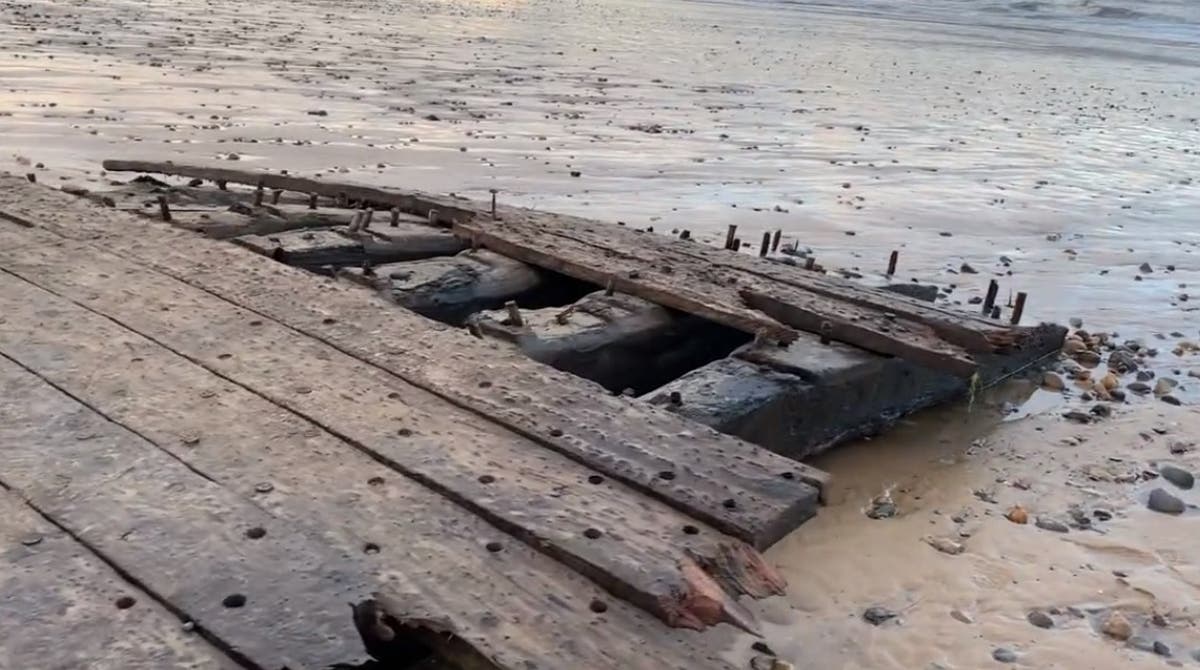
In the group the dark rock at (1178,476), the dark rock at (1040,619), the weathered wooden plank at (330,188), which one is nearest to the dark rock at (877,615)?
the dark rock at (1040,619)

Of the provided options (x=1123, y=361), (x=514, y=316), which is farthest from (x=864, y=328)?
(x=1123, y=361)

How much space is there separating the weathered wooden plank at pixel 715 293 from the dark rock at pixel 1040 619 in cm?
105

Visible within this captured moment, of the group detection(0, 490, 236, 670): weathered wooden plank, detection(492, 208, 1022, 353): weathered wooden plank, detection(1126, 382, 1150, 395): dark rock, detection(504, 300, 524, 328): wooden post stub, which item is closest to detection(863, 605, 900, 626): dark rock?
detection(492, 208, 1022, 353): weathered wooden plank

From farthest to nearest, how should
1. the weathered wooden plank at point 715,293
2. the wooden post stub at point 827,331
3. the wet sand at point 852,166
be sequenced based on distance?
1. the wooden post stub at point 827,331
2. the weathered wooden plank at point 715,293
3. the wet sand at point 852,166

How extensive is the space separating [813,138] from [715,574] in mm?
11745

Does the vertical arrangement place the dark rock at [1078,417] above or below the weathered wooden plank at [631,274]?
below

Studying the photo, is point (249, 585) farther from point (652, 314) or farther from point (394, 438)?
point (652, 314)

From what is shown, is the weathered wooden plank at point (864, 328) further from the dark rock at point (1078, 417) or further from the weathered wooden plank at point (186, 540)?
the weathered wooden plank at point (186, 540)

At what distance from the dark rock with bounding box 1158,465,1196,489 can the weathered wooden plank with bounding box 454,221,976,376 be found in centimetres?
123

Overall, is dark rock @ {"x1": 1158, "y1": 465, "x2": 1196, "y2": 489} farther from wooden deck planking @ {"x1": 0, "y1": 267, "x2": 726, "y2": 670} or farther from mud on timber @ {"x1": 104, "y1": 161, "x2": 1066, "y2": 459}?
wooden deck planking @ {"x1": 0, "y1": 267, "x2": 726, "y2": 670}

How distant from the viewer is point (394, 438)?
3.26m

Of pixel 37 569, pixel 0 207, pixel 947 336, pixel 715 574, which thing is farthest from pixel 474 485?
pixel 0 207

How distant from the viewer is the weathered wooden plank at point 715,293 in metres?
4.94

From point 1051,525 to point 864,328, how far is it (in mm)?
1086
